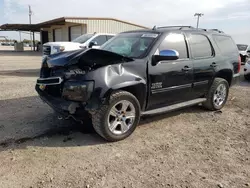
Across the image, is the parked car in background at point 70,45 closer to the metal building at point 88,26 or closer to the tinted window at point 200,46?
the tinted window at point 200,46

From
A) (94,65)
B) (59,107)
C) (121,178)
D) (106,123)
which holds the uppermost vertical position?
(94,65)

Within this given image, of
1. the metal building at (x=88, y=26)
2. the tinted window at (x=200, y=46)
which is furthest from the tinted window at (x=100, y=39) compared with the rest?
the metal building at (x=88, y=26)

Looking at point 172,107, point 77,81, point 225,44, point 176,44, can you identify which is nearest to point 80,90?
point 77,81

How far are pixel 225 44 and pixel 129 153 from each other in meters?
3.80

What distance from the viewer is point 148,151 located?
3.56m

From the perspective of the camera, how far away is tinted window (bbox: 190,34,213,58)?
485 cm

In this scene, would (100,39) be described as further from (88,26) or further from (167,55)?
(88,26)

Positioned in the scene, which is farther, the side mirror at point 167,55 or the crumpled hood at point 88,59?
the side mirror at point 167,55

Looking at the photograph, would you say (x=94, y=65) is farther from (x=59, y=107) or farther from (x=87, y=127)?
(x=87, y=127)

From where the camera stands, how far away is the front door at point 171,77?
411 centimetres

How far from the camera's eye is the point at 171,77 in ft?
14.1

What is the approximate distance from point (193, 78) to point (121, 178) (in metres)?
2.74

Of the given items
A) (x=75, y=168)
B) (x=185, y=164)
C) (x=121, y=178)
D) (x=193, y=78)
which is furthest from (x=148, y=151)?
(x=193, y=78)

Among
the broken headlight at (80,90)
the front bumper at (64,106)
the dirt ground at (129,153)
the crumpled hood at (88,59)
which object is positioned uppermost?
the crumpled hood at (88,59)
